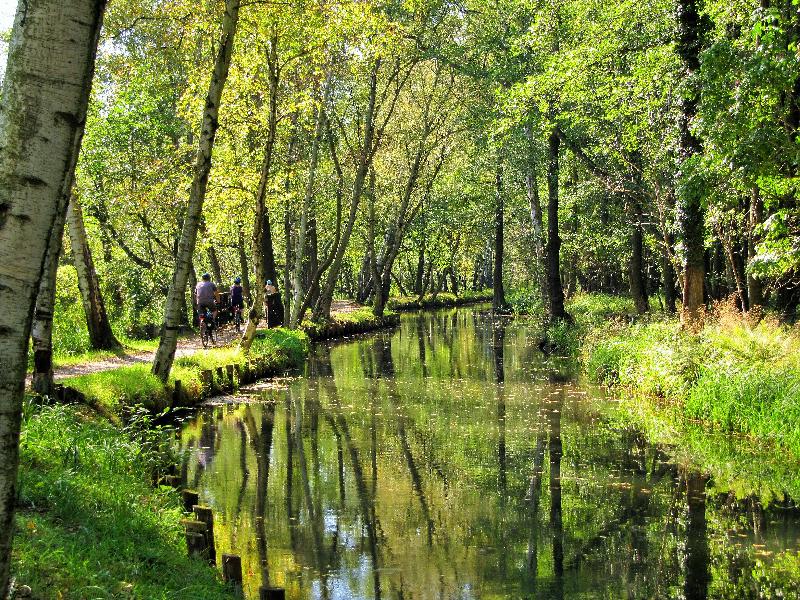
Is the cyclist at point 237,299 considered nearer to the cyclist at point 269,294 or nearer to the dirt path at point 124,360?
the dirt path at point 124,360

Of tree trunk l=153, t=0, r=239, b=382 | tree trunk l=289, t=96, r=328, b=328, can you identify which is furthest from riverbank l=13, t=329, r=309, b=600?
tree trunk l=289, t=96, r=328, b=328

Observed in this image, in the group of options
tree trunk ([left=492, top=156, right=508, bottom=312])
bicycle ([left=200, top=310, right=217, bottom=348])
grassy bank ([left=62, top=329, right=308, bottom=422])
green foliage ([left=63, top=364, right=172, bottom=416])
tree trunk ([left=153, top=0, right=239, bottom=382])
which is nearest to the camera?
green foliage ([left=63, top=364, right=172, bottom=416])

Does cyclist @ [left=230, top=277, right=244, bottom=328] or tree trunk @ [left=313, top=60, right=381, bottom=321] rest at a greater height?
tree trunk @ [left=313, top=60, right=381, bottom=321]

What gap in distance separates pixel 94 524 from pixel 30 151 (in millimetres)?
4189

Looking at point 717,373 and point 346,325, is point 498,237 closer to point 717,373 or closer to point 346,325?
point 346,325

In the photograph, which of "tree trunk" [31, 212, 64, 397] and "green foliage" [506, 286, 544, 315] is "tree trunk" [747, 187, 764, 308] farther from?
"green foliage" [506, 286, 544, 315]

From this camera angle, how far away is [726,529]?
927cm

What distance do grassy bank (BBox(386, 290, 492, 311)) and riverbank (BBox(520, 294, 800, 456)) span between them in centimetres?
3617

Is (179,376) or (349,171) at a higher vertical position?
(349,171)

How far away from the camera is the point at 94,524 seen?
21.7 ft

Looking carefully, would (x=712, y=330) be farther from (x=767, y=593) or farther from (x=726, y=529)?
(x=767, y=593)

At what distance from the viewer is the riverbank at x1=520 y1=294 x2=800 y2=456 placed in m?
13.0

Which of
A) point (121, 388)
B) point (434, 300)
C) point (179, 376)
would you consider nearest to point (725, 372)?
point (121, 388)

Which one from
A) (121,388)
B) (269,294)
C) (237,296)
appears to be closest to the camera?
(121,388)
